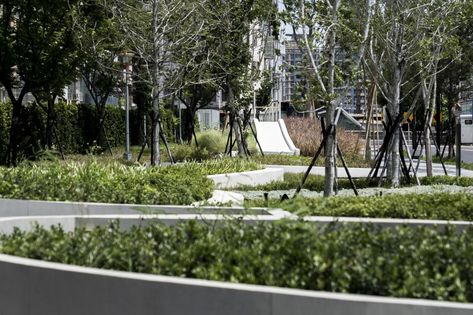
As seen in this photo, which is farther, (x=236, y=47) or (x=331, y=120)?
(x=236, y=47)

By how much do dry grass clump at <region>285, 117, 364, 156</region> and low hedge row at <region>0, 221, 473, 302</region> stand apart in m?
25.5

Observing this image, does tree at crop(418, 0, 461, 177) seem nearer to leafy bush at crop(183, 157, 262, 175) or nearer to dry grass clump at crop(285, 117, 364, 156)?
leafy bush at crop(183, 157, 262, 175)

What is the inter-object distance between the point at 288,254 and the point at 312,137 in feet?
96.8

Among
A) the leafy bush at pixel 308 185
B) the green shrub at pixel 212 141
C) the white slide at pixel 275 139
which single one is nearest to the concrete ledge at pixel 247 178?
the leafy bush at pixel 308 185

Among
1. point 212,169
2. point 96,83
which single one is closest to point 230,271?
point 212,169

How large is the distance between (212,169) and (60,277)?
12.4 metres

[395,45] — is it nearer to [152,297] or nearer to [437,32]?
[437,32]

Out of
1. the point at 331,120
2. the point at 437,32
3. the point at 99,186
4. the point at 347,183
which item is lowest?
the point at 347,183

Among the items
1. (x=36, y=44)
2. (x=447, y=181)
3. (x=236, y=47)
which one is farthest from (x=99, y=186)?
(x=236, y=47)

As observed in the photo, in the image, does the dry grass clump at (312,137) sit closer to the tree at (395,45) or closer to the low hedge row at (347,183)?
the low hedge row at (347,183)

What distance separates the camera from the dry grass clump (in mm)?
32531

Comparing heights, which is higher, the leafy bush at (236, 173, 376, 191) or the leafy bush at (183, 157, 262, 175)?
the leafy bush at (183, 157, 262, 175)

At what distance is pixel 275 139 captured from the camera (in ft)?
112

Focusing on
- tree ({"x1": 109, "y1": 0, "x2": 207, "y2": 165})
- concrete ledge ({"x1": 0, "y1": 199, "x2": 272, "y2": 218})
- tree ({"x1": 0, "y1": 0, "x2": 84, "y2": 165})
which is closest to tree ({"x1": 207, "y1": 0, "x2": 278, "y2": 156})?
tree ({"x1": 109, "y1": 0, "x2": 207, "y2": 165})
